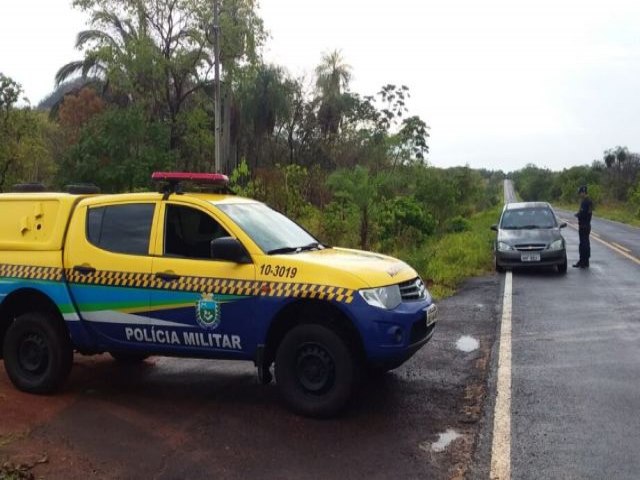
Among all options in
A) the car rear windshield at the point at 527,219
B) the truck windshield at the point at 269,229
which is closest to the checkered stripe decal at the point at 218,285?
the truck windshield at the point at 269,229

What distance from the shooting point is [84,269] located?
20.1ft

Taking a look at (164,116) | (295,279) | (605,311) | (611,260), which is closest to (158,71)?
(164,116)

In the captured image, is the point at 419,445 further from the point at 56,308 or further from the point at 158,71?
the point at 158,71

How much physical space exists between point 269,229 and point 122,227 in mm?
1348

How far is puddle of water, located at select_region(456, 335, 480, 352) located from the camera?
25.7 ft

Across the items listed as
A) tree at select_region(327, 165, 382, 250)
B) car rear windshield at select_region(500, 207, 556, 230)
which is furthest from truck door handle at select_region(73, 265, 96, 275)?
car rear windshield at select_region(500, 207, 556, 230)

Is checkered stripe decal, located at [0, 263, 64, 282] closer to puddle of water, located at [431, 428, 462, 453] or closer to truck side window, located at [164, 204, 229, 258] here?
truck side window, located at [164, 204, 229, 258]

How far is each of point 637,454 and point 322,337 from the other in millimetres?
2408

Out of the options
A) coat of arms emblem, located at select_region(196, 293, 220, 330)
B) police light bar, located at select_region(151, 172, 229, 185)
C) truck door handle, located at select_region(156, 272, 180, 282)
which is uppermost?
police light bar, located at select_region(151, 172, 229, 185)

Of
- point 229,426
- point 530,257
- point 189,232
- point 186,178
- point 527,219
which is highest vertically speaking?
point 186,178

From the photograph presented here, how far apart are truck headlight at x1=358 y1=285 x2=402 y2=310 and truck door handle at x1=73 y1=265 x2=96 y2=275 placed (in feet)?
8.23

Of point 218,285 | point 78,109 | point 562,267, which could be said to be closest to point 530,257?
point 562,267

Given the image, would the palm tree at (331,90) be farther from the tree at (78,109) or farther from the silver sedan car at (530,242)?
the silver sedan car at (530,242)

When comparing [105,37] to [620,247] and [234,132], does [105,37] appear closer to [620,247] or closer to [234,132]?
[234,132]
